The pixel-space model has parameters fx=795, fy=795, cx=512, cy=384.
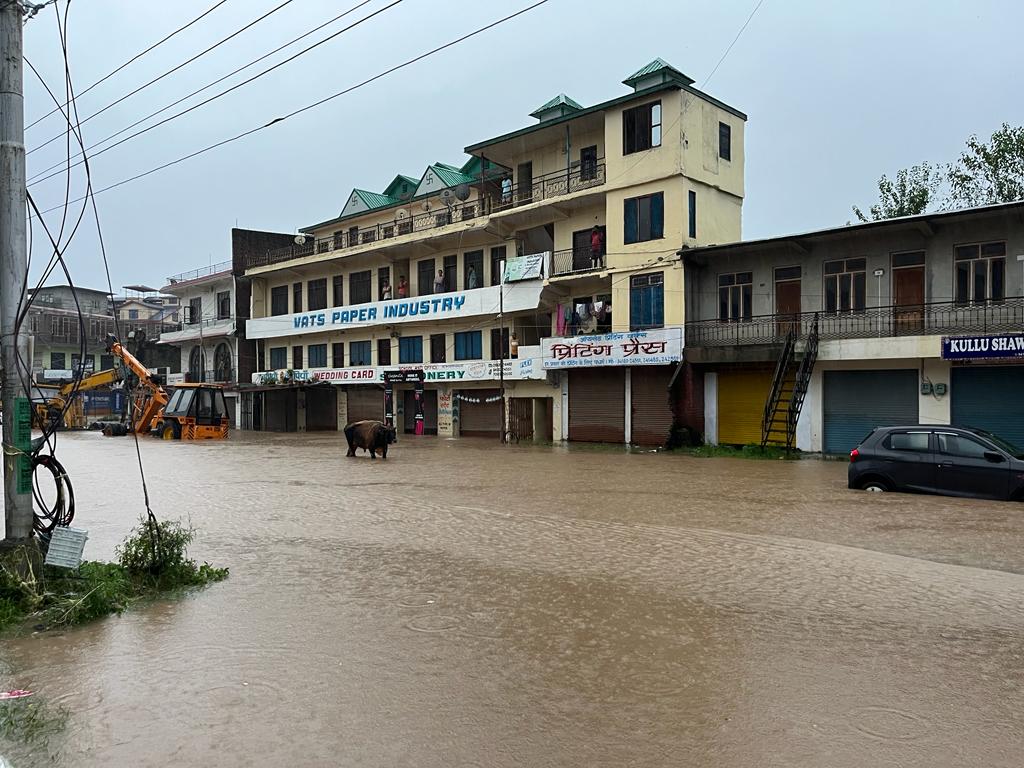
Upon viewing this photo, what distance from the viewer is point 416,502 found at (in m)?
14.9

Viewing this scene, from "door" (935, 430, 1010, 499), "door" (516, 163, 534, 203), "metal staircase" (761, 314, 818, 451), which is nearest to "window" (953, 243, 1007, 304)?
"metal staircase" (761, 314, 818, 451)

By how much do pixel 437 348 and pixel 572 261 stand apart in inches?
413

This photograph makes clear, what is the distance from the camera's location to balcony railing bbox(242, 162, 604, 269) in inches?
1300

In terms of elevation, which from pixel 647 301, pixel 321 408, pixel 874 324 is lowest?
pixel 321 408

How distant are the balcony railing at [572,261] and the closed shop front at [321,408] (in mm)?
18548

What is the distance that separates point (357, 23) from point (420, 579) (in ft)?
25.3

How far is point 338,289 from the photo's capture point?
1845 inches

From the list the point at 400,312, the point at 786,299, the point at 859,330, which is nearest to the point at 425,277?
the point at 400,312

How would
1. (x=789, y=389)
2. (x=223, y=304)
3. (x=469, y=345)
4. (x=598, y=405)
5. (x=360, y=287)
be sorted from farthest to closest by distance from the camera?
(x=223, y=304) < (x=360, y=287) < (x=469, y=345) < (x=598, y=405) < (x=789, y=389)

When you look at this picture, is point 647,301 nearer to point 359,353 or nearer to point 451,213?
point 451,213

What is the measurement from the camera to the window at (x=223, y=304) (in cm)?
5317

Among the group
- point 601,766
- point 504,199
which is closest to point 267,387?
point 504,199

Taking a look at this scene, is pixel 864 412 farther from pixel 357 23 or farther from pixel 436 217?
Result: pixel 436 217

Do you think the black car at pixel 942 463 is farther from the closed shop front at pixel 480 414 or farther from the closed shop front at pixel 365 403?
the closed shop front at pixel 365 403
